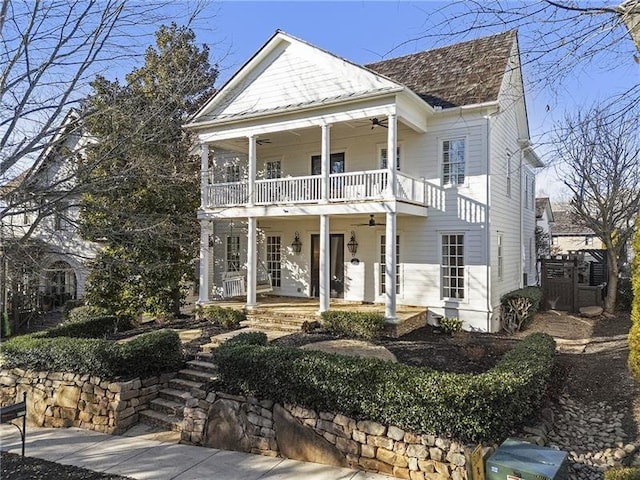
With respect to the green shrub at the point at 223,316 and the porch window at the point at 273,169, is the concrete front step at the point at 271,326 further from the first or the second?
the porch window at the point at 273,169

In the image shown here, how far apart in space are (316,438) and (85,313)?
478 inches

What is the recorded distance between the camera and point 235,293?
15.1 meters

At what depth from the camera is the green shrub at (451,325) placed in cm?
1162

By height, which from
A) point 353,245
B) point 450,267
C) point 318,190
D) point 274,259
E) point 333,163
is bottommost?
point 450,267

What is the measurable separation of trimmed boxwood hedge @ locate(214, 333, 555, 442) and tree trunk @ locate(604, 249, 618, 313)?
9.36 meters

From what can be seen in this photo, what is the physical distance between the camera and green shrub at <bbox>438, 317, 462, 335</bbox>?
1162 centimetres

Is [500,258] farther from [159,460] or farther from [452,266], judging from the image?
[159,460]

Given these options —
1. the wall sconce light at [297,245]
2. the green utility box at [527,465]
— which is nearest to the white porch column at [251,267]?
the wall sconce light at [297,245]

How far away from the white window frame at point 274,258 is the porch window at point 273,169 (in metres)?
2.31

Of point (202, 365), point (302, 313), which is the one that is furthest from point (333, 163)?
point (202, 365)

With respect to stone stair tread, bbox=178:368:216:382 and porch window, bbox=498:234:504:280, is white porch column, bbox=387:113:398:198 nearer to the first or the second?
porch window, bbox=498:234:504:280

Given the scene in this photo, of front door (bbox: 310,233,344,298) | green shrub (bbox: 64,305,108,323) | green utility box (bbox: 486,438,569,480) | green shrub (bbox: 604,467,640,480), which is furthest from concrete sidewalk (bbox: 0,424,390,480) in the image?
front door (bbox: 310,233,344,298)

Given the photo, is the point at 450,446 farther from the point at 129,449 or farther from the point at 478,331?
the point at 478,331

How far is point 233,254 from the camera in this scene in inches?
669
